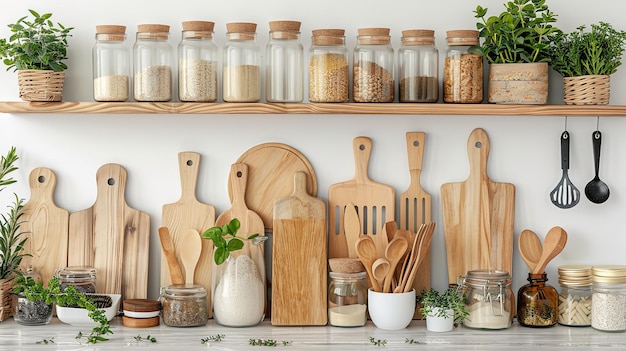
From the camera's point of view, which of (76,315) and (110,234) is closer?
(76,315)

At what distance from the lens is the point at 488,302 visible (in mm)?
2197

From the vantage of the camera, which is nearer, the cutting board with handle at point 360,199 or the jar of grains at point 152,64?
the jar of grains at point 152,64

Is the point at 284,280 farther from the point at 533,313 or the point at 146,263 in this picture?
the point at 533,313

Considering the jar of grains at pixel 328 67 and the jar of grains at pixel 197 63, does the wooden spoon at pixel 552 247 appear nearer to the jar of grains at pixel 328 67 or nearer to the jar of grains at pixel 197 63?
the jar of grains at pixel 328 67

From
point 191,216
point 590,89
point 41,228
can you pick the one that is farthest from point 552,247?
point 41,228

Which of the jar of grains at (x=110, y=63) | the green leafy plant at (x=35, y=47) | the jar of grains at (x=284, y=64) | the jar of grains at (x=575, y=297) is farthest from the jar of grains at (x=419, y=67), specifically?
the green leafy plant at (x=35, y=47)

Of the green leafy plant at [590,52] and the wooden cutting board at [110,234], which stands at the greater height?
the green leafy plant at [590,52]

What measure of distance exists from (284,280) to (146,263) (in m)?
0.39

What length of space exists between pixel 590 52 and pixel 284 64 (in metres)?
0.79

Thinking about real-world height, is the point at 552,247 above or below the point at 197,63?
below

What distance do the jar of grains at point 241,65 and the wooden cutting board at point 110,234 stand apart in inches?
16.1

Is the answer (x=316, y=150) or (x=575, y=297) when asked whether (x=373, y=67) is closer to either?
(x=316, y=150)

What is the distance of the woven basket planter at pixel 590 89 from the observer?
7.19 feet

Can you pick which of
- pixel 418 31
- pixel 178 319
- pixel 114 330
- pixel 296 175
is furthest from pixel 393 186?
pixel 114 330
